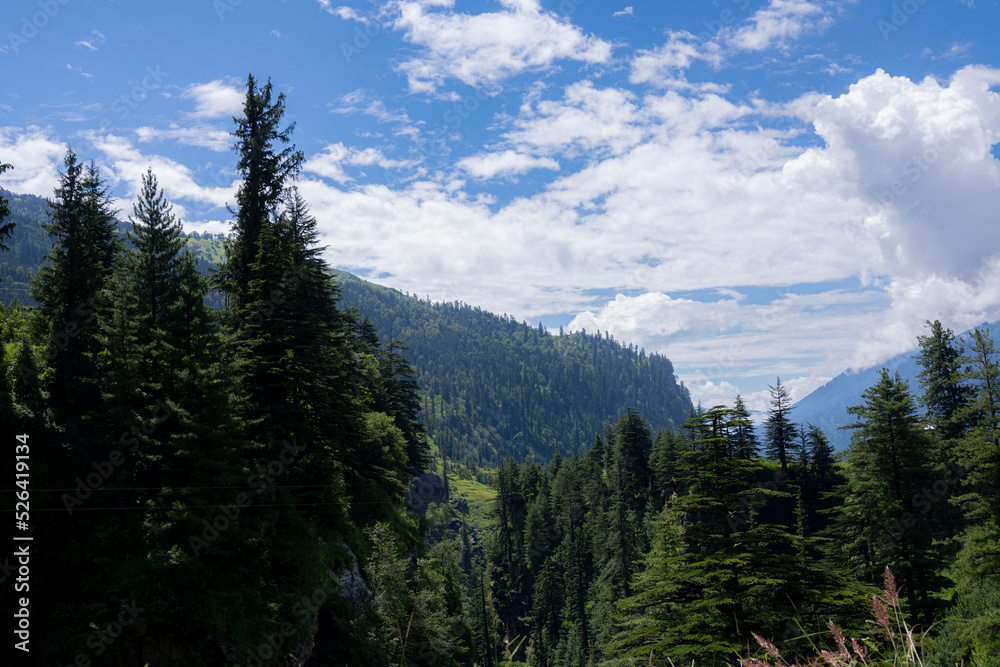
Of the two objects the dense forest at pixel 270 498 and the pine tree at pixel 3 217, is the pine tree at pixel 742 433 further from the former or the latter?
the pine tree at pixel 3 217

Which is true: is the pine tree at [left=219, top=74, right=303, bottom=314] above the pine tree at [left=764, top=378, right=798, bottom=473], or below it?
above

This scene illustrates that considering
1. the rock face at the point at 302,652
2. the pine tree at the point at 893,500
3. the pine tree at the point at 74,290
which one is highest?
the pine tree at the point at 74,290

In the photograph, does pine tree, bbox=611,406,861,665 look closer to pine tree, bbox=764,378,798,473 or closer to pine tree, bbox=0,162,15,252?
pine tree, bbox=0,162,15,252

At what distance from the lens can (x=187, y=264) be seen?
22906mm

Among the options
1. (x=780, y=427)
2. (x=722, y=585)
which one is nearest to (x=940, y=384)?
(x=780, y=427)

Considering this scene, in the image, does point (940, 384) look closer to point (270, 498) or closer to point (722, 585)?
point (722, 585)

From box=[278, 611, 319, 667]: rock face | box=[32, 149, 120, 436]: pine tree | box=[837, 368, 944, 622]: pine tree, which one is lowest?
box=[278, 611, 319, 667]: rock face

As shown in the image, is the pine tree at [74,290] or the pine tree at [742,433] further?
the pine tree at [74,290]

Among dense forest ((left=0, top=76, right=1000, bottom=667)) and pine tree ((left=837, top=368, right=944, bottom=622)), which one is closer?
dense forest ((left=0, top=76, right=1000, bottom=667))

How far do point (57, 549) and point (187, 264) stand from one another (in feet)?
39.3

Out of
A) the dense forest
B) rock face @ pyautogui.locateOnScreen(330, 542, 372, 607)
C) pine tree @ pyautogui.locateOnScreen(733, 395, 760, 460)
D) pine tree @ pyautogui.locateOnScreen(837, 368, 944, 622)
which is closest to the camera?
pine tree @ pyautogui.locateOnScreen(733, 395, 760, 460)

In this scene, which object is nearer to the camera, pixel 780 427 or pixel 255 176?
pixel 255 176

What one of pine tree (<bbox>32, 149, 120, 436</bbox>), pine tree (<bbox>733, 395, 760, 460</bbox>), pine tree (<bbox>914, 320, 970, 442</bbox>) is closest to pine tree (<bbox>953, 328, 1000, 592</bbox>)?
pine tree (<bbox>733, 395, 760, 460</bbox>)

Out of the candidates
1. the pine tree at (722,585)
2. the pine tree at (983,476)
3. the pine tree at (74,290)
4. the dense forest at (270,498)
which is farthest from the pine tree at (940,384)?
the pine tree at (74,290)
